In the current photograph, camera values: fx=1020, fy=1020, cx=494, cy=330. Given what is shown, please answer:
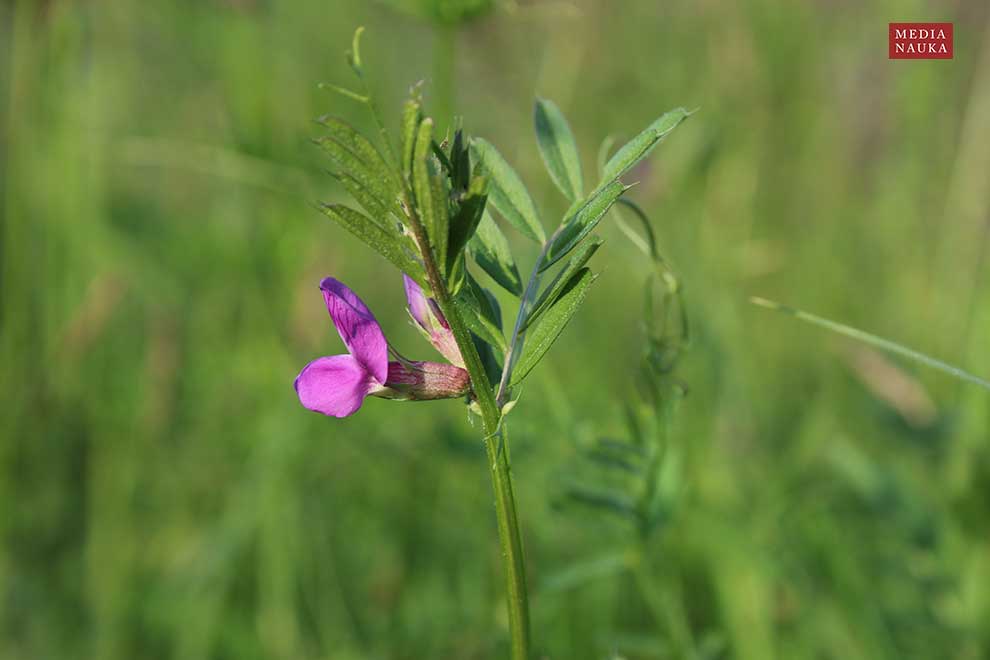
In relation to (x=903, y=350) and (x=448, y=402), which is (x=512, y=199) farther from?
(x=448, y=402)

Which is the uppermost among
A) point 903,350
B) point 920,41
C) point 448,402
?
point 920,41

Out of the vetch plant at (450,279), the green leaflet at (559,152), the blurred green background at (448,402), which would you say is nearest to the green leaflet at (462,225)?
the vetch plant at (450,279)

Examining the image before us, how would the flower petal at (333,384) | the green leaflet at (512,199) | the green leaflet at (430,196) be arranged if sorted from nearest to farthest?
the green leaflet at (430,196)
the flower petal at (333,384)
the green leaflet at (512,199)

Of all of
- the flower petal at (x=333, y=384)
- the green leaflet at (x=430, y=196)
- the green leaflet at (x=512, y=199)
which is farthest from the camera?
the green leaflet at (x=512, y=199)

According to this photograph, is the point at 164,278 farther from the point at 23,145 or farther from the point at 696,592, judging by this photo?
the point at 696,592

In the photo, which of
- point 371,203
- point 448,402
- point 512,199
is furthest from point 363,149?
point 448,402

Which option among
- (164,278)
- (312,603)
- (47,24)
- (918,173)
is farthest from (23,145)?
(918,173)

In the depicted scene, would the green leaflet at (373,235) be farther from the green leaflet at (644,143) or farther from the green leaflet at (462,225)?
the green leaflet at (644,143)
